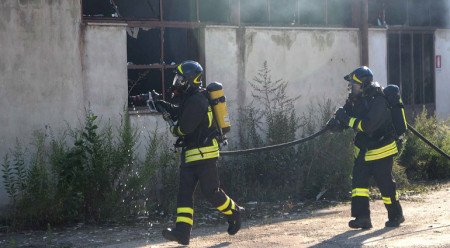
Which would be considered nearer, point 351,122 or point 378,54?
point 351,122

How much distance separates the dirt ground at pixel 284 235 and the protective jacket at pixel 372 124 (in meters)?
0.91

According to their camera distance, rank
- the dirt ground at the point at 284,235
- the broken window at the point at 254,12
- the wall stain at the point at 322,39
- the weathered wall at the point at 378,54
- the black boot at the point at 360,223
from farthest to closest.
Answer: the weathered wall at the point at 378,54 → the wall stain at the point at 322,39 → the broken window at the point at 254,12 → the black boot at the point at 360,223 → the dirt ground at the point at 284,235

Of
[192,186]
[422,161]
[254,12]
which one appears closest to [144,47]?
[254,12]

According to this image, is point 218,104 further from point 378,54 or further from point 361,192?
point 378,54

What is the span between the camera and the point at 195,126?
25.7 ft

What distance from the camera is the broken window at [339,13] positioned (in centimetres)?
1354

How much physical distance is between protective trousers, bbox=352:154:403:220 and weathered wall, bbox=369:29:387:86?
5407 mm

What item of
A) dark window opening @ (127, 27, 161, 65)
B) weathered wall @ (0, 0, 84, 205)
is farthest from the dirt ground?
dark window opening @ (127, 27, 161, 65)

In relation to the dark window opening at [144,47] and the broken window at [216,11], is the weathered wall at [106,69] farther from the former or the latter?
the broken window at [216,11]

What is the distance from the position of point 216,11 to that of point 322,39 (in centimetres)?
216

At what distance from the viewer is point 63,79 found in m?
9.70

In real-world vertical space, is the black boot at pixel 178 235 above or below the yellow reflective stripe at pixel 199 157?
below

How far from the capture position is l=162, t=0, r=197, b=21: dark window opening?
445 inches

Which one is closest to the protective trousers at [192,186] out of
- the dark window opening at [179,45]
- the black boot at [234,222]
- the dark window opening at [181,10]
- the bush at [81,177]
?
the black boot at [234,222]
